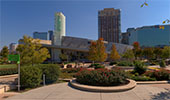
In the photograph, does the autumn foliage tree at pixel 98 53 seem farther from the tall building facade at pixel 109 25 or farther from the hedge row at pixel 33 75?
the tall building facade at pixel 109 25

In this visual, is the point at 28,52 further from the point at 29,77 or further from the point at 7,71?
the point at 7,71

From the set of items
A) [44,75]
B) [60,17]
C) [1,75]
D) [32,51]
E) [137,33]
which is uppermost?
[60,17]

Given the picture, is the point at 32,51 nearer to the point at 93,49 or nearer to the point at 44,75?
the point at 44,75

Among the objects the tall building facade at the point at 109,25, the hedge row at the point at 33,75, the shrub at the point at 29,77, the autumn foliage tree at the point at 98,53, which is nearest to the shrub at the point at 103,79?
the hedge row at the point at 33,75

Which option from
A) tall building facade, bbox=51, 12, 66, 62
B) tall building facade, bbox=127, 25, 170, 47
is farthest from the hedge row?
tall building facade, bbox=127, 25, 170, 47

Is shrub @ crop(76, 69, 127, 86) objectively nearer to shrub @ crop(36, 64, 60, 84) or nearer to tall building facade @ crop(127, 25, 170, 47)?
shrub @ crop(36, 64, 60, 84)

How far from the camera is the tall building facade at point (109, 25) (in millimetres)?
119062

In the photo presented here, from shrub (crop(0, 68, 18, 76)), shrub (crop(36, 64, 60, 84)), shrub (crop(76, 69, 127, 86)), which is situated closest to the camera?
shrub (crop(76, 69, 127, 86))

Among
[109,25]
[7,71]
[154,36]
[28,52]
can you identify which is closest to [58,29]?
[7,71]

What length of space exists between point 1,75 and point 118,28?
388 ft

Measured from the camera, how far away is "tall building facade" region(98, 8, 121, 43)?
11906cm

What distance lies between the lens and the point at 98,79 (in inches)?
287

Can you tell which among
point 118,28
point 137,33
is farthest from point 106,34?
point 137,33

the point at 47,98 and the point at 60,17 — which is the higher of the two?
the point at 60,17
